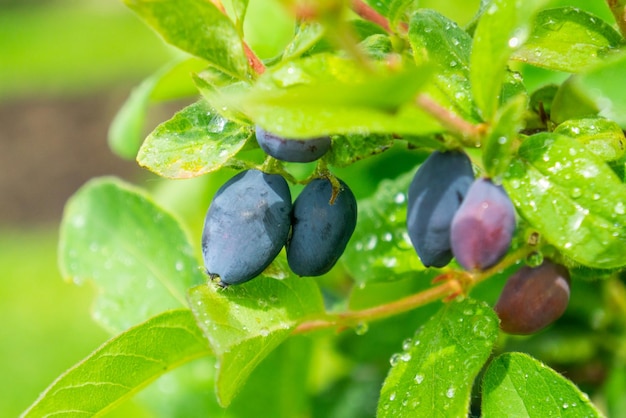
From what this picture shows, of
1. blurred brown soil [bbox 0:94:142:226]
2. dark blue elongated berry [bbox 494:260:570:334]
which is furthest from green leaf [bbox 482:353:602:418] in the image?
blurred brown soil [bbox 0:94:142:226]

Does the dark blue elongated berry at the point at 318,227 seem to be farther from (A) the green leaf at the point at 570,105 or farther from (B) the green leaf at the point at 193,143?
(A) the green leaf at the point at 570,105

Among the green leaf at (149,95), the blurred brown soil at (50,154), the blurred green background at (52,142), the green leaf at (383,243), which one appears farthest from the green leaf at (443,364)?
the blurred brown soil at (50,154)

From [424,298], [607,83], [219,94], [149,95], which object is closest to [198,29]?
[219,94]

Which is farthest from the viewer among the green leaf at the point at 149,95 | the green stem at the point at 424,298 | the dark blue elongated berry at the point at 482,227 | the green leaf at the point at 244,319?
the green leaf at the point at 149,95

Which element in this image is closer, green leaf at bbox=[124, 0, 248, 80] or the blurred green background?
green leaf at bbox=[124, 0, 248, 80]

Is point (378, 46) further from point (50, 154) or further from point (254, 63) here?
point (50, 154)

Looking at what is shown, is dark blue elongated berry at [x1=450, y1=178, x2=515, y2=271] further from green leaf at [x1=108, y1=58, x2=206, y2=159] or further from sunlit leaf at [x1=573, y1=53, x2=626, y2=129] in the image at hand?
green leaf at [x1=108, y1=58, x2=206, y2=159]

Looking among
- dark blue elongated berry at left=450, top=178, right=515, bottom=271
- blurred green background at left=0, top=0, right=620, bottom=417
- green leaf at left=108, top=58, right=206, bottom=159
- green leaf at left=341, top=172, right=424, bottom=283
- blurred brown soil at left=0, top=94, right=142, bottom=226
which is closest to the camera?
dark blue elongated berry at left=450, top=178, right=515, bottom=271
